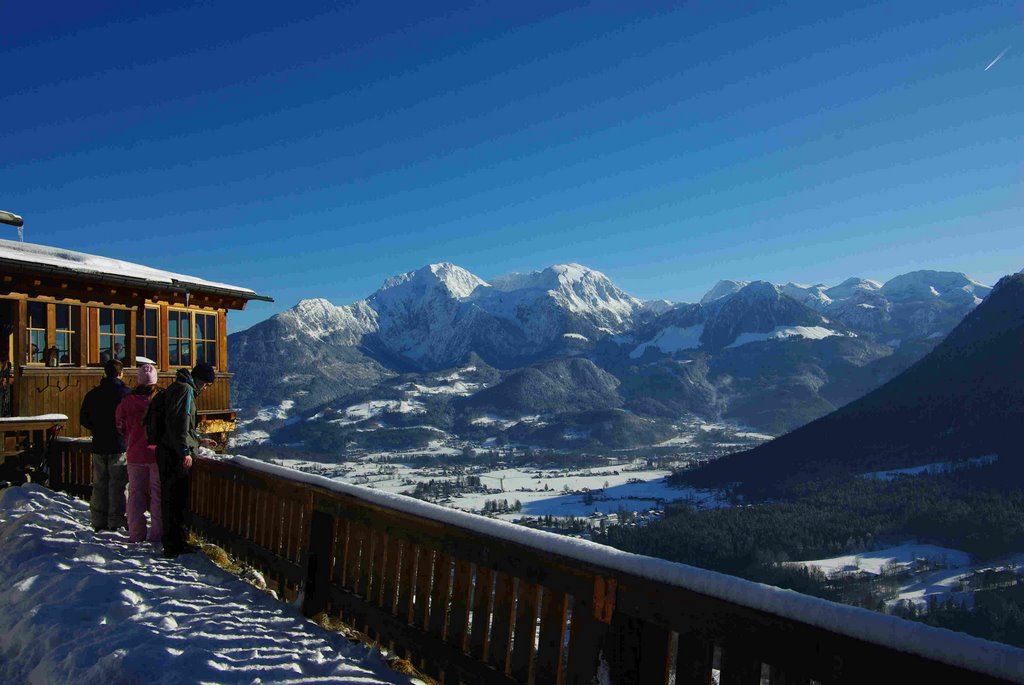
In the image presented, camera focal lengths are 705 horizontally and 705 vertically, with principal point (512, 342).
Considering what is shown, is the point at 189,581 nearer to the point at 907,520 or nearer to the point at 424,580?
the point at 424,580

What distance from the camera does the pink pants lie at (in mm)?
8023

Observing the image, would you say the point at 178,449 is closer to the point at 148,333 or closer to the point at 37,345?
the point at 37,345

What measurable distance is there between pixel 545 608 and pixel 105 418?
22.5ft

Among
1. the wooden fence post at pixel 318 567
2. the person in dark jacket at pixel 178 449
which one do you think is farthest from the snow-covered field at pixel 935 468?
the wooden fence post at pixel 318 567

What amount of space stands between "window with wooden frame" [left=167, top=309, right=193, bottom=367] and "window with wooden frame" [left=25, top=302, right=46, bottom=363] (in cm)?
418

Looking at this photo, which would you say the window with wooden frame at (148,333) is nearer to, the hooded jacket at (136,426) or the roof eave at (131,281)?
the roof eave at (131,281)

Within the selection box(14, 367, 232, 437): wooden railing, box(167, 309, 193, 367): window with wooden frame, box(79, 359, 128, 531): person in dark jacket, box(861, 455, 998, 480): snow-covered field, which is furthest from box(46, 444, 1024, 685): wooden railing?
box(861, 455, 998, 480): snow-covered field

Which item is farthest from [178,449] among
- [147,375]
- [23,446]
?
[23,446]

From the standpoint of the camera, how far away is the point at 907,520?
14025cm

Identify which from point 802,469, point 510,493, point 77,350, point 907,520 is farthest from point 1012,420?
point 77,350

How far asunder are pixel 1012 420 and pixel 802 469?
53065 mm

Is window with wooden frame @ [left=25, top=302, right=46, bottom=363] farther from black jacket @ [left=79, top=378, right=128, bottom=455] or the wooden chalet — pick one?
black jacket @ [left=79, top=378, right=128, bottom=455]

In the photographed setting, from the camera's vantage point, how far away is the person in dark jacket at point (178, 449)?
24.6ft

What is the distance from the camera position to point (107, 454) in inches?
343
